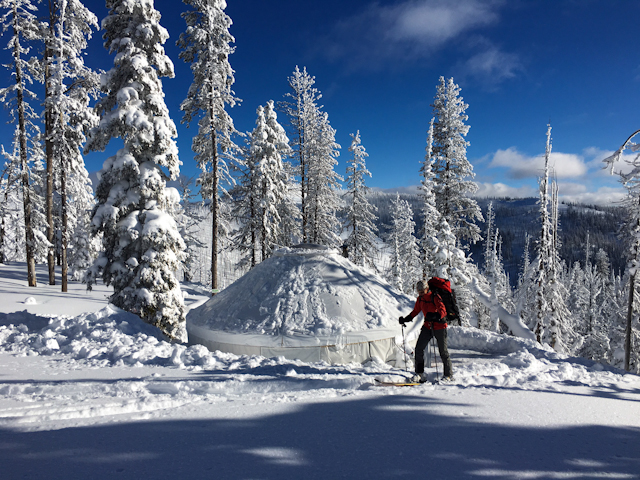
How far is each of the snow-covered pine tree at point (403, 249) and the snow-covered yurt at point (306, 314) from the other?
22.9m

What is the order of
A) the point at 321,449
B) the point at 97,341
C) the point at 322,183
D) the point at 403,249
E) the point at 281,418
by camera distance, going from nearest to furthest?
the point at 321,449
the point at 281,418
the point at 97,341
the point at 322,183
the point at 403,249

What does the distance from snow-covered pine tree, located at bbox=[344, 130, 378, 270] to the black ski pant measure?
20309 mm

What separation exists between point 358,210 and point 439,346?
69.8 feet

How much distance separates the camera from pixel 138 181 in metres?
10.6

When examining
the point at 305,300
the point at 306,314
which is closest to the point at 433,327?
the point at 306,314

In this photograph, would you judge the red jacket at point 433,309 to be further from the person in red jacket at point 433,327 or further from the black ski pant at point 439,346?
the black ski pant at point 439,346

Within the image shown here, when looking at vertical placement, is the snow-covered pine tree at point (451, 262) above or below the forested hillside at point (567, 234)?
below

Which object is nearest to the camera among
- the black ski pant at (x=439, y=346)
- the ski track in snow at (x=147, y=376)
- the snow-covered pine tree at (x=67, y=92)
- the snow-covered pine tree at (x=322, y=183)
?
the ski track in snow at (x=147, y=376)

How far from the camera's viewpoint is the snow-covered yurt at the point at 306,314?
8617 millimetres

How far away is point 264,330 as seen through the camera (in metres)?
8.75

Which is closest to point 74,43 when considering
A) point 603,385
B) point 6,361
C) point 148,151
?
point 148,151

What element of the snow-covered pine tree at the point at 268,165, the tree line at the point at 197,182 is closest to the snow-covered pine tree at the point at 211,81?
the tree line at the point at 197,182

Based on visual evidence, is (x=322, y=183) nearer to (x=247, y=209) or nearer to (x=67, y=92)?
(x=247, y=209)

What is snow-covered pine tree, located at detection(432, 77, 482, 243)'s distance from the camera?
20047 mm
